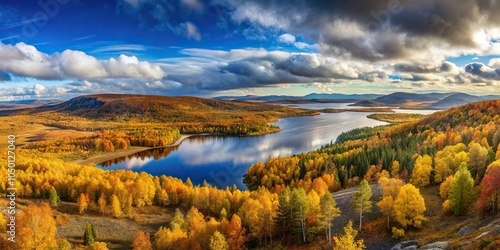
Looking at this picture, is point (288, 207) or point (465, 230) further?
point (288, 207)

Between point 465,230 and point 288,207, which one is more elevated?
point 465,230

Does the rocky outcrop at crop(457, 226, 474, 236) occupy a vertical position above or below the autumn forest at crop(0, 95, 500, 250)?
above

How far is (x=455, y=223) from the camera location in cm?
5184

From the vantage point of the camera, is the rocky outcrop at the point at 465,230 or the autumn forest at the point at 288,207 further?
the autumn forest at the point at 288,207

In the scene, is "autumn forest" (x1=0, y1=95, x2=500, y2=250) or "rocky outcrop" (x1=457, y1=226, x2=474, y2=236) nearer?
"rocky outcrop" (x1=457, y1=226, x2=474, y2=236)

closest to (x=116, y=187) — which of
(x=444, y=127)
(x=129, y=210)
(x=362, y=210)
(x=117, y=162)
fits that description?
(x=129, y=210)

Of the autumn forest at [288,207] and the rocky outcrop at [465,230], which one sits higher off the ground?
the rocky outcrop at [465,230]

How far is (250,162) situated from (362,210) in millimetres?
105061

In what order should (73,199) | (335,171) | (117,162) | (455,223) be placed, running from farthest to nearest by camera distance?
(117,162), (335,171), (73,199), (455,223)

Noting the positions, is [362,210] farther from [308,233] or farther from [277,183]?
[277,183]

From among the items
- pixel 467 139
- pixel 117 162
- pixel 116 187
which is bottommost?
pixel 117 162

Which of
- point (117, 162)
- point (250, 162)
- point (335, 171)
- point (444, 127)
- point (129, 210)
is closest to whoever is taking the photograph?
point (129, 210)

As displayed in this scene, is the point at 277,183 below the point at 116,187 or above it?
below

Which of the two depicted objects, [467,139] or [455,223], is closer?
[455,223]
